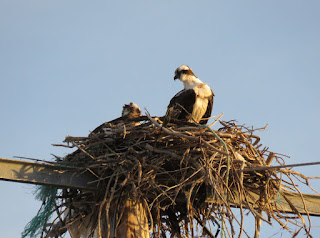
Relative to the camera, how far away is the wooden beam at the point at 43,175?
4926 mm

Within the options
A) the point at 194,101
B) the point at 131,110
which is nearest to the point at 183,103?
the point at 194,101

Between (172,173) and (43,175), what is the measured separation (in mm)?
1355

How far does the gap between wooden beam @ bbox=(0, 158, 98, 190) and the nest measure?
0.45 ft

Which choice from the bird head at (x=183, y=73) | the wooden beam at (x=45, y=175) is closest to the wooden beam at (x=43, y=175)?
the wooden beam at (x=45, y=175)

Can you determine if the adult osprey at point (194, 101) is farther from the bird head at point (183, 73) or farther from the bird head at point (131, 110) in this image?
the bird head at point (131, 110)

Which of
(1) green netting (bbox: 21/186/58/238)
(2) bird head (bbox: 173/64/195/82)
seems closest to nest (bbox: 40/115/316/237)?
(1) green netting (bbox: 21/186/58/238)

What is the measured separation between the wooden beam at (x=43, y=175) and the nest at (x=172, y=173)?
0.14 meters

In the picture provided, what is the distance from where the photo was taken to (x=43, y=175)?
5109 mm

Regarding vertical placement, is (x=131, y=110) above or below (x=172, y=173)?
above

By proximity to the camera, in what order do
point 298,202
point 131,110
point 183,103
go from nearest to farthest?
point 298,202
point 183,103
point 131,110

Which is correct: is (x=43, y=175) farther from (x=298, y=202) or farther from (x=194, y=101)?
(x=298, y=202)

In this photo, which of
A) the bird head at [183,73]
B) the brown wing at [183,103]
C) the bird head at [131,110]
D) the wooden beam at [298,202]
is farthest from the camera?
the bird head at [131,110]

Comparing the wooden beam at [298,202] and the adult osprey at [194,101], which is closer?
the wooden beam at [298,202]

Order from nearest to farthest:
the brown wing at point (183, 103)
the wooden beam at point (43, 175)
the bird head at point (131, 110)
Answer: the wooden beam at point (43, 175) → the brown wing at point (183, 103) → the bird head at point (131, 110)
